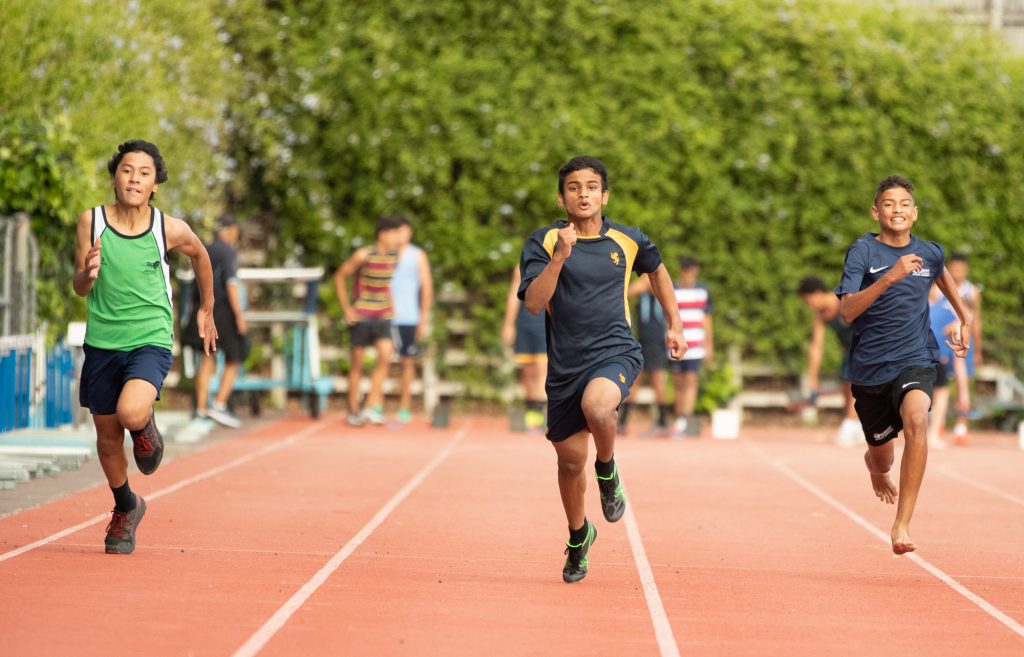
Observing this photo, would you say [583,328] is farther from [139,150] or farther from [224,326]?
[224,326]

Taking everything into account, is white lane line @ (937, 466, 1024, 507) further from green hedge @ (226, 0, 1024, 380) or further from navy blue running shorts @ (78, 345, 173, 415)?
navy blue running shorts @ (78, 345, 173, 415)

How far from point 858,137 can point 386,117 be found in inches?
214

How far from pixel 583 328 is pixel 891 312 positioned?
184 cm

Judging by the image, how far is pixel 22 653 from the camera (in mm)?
5133

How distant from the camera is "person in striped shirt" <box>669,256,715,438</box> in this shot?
52.4ft

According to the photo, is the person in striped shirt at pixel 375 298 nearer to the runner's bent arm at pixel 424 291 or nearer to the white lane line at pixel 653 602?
the runner's bent arm at pixel 424 291

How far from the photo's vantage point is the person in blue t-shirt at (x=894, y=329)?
7645 mm

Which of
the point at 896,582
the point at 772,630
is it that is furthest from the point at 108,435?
the point at 896,582

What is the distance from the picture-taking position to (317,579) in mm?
6848

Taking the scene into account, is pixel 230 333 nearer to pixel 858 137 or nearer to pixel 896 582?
pixel 858 137

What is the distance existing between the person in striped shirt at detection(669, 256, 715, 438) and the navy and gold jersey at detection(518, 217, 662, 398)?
890cm

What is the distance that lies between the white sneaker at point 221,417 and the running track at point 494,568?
221 cm

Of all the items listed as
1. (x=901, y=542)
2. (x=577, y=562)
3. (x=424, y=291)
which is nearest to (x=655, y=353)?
(x=424, y=291)

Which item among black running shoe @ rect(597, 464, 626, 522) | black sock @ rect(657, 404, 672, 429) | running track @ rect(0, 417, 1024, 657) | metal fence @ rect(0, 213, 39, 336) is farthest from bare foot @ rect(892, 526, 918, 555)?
black sock @ rect(657, 404, 672, 429)
